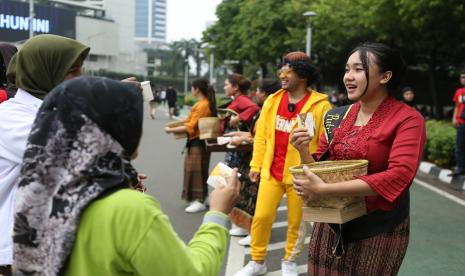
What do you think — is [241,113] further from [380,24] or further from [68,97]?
[380,24]

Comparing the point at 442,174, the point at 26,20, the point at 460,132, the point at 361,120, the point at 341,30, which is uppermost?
the point at 26,20

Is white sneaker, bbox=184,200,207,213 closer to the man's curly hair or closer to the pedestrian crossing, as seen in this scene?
the pedestrian crossing

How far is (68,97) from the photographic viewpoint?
1519 millimetres

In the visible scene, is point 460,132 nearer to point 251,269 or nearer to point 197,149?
point 197,149

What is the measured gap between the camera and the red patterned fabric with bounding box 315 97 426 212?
2.50m

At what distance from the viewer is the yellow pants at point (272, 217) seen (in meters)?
4.48

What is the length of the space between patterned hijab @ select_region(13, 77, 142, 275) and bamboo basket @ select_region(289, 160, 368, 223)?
3.60 feet

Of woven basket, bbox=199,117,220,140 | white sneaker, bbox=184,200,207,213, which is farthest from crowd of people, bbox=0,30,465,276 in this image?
white sneaker, bbox=184,200,207,213

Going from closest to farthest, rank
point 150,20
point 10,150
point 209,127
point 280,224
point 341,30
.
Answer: point 10,150, point 280,224, point 209,127, point 341,30, point 150,20

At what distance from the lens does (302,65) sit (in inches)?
178

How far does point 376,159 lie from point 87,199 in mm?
1573

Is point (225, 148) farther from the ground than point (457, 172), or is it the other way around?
point (225, 148)

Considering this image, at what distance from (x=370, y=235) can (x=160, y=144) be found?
42.8 feet

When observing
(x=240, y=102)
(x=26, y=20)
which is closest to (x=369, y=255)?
(x=240, y=102)
